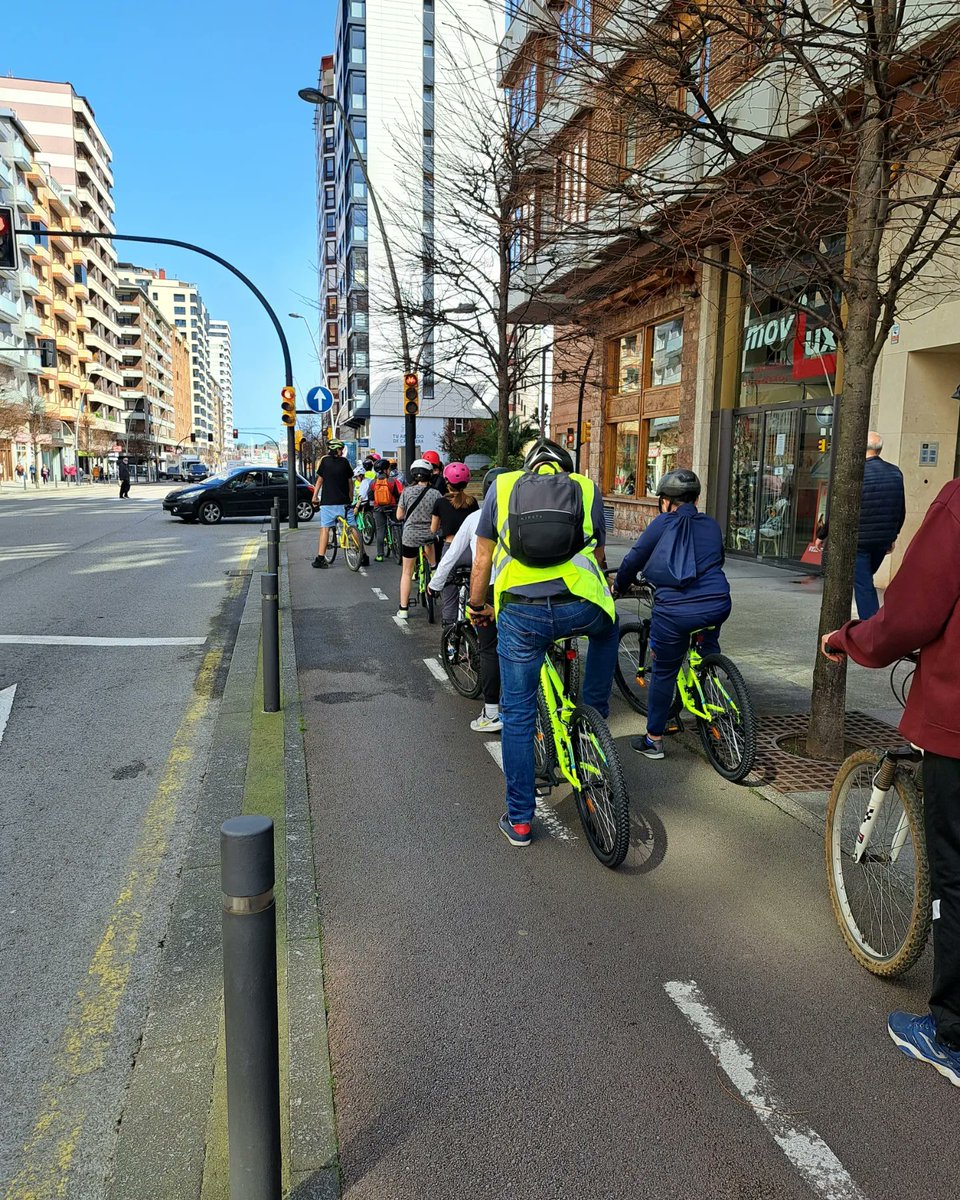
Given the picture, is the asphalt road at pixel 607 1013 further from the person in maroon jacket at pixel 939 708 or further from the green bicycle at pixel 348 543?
the green bicycle at pixel 348 543

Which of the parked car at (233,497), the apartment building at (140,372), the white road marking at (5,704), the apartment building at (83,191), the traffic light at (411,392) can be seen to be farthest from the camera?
the apartment building at (140,372)

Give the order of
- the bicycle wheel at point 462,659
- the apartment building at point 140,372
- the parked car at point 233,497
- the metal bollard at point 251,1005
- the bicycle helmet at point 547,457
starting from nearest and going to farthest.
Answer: the metal bollard at point 251,1005
the bicycle helmet at point 547,457
the bicycle wheel at point 462,659
the parked car at point 233,497
the apartment building at point 140,372

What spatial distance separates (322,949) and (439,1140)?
3.41 feet

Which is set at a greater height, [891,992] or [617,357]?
[617,357]

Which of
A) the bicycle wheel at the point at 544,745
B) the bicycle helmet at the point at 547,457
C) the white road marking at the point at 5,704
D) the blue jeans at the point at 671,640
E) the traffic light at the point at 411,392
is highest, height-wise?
the traffic light at the point at 411,392

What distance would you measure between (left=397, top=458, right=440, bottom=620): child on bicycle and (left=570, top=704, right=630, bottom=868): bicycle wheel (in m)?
5.45

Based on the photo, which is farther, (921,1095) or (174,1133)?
(921,1095)

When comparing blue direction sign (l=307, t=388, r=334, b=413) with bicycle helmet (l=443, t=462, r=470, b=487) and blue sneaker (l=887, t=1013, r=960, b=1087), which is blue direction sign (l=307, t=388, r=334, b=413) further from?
blue sneaker (l=887, t=1013, r=960, b=1087)

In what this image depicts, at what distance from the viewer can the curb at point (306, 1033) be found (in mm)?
2207

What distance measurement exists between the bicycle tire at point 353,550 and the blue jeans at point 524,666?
10.6 metres

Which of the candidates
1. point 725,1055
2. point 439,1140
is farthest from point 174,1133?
point 725,1055

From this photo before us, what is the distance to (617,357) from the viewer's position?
20984 mm

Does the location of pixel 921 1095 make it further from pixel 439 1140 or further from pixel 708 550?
pixel 708 550

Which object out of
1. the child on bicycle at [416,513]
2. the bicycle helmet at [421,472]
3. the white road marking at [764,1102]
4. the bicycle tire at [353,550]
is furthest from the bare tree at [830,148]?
the bicycle tire at [353,550]
